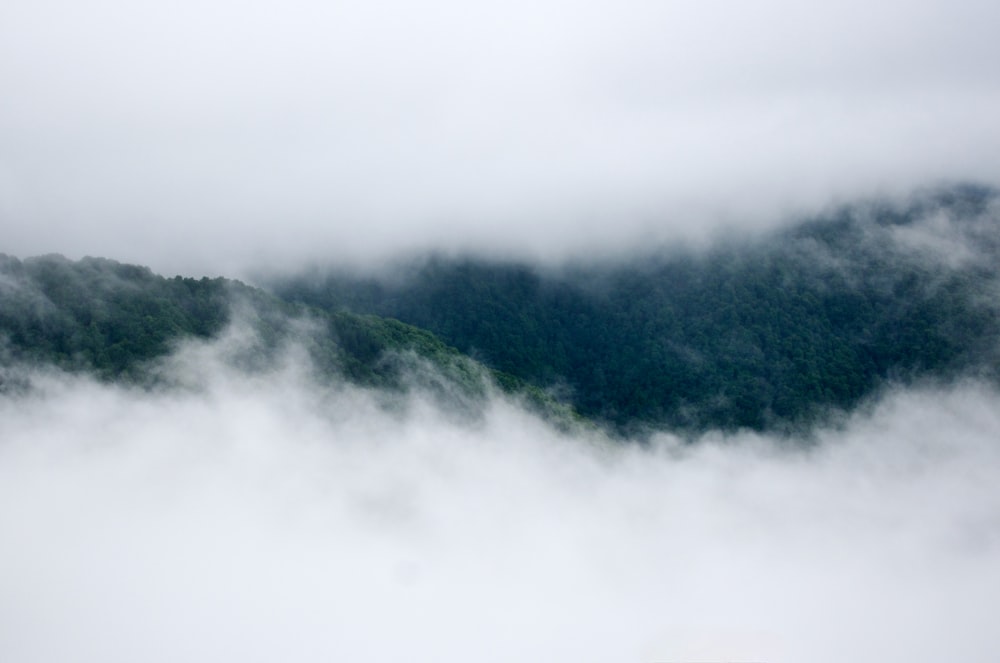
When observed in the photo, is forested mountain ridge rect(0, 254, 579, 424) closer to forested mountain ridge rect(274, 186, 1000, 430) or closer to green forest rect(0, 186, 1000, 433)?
green forest rect(0, 186, 1000, 433)

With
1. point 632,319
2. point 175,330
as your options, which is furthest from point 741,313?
point 175,330

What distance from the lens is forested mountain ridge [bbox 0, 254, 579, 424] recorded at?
80125 millimetres

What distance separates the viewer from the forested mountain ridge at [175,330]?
263 ft

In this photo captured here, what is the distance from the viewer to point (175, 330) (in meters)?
84.6

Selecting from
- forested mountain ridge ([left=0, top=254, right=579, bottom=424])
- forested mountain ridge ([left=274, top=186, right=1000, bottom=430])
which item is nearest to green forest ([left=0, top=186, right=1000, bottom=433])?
forested mountain ridge ([left=0, top=254, right=579, bottom=424])

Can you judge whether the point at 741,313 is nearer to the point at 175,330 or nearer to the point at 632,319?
the point at 632,319

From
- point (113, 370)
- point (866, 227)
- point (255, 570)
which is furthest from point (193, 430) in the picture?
point (866, 227)

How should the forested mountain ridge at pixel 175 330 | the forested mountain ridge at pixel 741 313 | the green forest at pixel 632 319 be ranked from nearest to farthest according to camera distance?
1. the forested mountain ridge at pixel 175 330
2. the green forest at pixel 632 319
3. the forested mountain ridge at pixel 741 313

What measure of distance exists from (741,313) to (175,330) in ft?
288

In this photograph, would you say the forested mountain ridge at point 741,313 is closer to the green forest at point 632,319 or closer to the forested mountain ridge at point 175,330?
the green forest at point 632,319

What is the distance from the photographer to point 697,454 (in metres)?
118

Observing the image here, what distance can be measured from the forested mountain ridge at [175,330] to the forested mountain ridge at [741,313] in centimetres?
2122

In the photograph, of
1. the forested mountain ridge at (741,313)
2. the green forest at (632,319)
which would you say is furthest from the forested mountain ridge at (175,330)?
the forested mountain ridge at (741,313)

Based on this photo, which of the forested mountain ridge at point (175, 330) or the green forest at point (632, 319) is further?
the green forest at point (632, 319)
